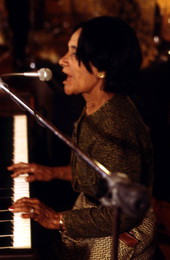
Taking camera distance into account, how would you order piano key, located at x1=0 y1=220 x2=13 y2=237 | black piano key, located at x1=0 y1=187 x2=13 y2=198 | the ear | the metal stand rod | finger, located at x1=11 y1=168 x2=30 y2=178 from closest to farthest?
the metal stand rod, piano key, located at x1=0 y1=220 x2=13 y2=237, the ear, black piano key, located at x1=0 y1=187 x2=13 y2=198, finger, located at x1=11 y1=168 x2=30 y2=178

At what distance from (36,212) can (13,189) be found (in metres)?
0.25

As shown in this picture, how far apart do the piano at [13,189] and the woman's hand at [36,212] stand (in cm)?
4

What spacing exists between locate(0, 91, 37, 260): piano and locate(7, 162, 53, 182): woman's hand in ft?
0.10

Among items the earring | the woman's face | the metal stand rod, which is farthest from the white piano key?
the earring

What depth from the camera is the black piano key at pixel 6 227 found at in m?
1.31

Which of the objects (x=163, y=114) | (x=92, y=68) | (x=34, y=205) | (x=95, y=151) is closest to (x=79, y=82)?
(x=92, y=68)

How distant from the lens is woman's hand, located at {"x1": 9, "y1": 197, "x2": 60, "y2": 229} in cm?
136

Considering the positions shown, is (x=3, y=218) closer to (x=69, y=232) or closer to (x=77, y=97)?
(x=69, y=232)

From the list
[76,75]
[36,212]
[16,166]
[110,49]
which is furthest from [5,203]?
[110,49]

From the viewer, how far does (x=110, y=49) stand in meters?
1.37

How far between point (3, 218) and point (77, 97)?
9.13ft

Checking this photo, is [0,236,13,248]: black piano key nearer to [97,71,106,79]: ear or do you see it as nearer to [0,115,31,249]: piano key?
[0,115,31,249]: piano key

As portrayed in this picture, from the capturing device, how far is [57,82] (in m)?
1.53

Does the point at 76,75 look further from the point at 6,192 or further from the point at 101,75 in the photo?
the point at 6,192
